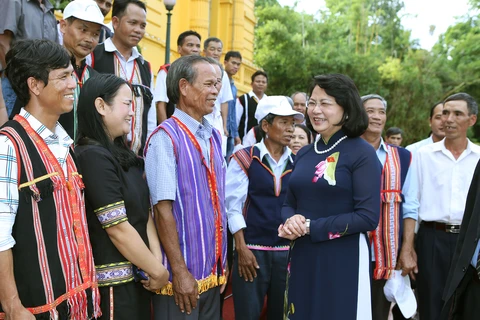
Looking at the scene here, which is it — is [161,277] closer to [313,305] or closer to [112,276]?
[112,276]

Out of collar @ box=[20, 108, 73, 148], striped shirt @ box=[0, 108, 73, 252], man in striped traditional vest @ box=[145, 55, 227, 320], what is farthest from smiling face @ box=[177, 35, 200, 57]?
striped shirt @ box=[0, 108, 73, 252]

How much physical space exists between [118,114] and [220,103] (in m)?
4.29

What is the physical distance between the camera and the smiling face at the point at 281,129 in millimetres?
4652

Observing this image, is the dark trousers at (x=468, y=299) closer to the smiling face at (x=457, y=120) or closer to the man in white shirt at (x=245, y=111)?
the smiling face at (x=457, y=120)

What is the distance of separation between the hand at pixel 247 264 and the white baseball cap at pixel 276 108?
1.23m

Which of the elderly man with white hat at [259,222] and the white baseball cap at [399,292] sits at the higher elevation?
the elderly man with white hat at [259,222]

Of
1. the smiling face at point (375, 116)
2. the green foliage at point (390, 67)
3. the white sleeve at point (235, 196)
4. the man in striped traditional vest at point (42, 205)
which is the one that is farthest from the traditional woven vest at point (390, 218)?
the green foliage at point (390, 67)

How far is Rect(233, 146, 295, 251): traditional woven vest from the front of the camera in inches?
172

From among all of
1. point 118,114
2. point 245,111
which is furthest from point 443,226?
point 245,111

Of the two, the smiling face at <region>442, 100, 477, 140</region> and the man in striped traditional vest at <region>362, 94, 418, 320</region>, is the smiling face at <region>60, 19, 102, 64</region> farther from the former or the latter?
the smiling face at <region>442, 100, 477, 140</region>

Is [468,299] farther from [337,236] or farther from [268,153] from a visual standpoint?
[268,153]

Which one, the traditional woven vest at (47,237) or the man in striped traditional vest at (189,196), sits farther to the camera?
the man in striped traditional vest at (189,196)

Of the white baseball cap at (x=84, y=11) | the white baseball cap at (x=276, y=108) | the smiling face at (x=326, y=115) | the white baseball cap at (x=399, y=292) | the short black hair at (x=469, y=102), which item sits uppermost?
the white baseball cap at (x=84, y=11)

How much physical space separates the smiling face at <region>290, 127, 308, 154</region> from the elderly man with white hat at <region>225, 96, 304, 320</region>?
1125 mm
